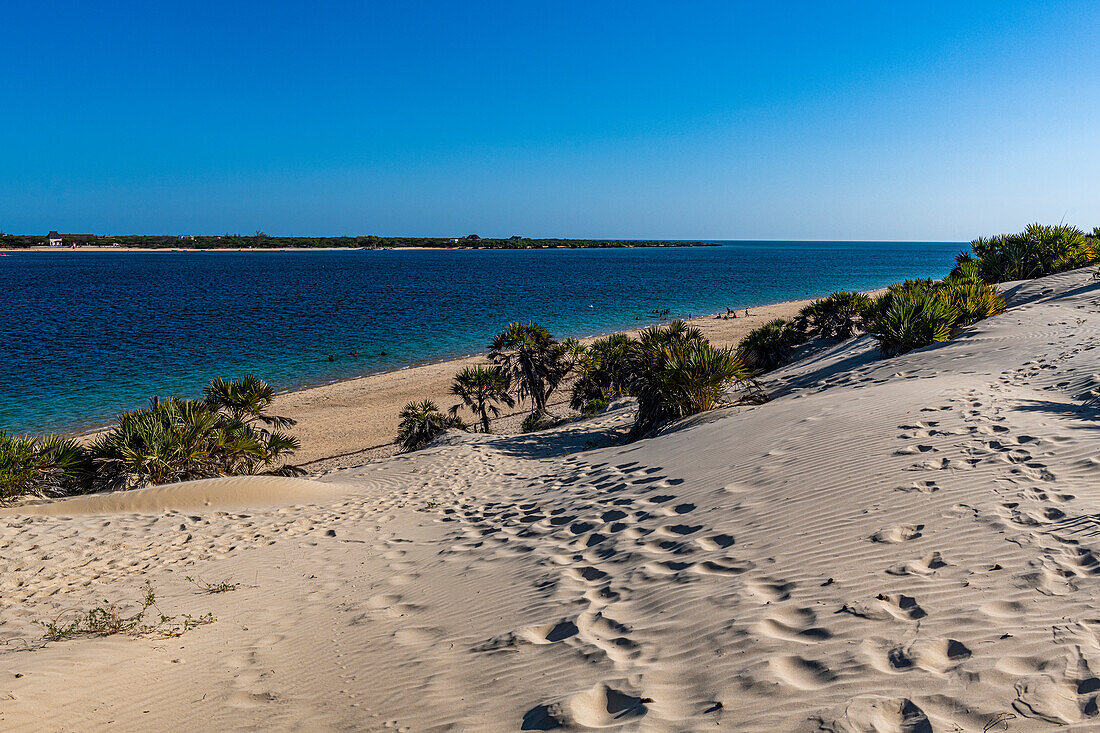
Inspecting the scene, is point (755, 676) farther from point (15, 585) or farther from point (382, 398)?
point (382, 398)

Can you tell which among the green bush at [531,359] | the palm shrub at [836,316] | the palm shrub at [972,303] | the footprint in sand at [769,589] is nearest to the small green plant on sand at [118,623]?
the footprint in sand at [769,589]

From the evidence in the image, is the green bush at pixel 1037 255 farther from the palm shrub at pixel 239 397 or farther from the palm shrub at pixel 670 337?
the palm shrub at pixel 239 397

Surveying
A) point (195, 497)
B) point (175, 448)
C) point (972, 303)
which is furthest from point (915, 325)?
point (175, 448)

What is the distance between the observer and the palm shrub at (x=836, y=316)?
20266mm

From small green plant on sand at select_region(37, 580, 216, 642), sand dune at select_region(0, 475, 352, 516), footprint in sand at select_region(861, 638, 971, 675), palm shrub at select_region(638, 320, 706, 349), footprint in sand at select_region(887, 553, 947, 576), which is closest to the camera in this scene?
footprint in sand at select_region(861, 638, 971, 675)

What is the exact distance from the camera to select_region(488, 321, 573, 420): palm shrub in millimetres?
19531

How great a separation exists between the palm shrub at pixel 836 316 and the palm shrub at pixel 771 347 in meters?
0.66

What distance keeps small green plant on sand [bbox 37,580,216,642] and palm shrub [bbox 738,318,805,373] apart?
18078 millimetres

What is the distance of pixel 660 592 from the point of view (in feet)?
14.6

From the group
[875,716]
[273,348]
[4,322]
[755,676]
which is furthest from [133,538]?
[4,322]

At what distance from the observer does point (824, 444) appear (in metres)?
7.12

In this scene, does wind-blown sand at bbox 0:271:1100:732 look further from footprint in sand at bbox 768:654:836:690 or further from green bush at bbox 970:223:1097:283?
green bush at bbox 970:223:1097:283

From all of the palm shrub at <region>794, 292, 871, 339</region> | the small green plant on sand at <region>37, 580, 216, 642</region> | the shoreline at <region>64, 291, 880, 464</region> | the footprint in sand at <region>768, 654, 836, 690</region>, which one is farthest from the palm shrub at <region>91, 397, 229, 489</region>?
the palm shrub at <region>794, 292, 871, 339</region>

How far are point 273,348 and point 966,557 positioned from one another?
36582mm
